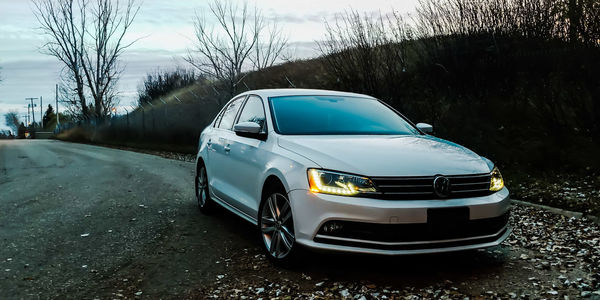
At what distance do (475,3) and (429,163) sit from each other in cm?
996

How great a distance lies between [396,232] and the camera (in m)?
4.11

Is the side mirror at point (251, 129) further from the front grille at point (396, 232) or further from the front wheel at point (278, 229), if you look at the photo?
the front grille at point (396, 232)

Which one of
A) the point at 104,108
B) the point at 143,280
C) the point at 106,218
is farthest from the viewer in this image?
the point at 104,108

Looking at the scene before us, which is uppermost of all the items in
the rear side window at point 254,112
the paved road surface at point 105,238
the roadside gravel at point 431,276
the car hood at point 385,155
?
the rear side window at point 254,112

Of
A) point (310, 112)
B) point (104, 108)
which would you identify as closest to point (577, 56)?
point (310, 112)

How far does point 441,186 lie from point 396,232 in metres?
0.52

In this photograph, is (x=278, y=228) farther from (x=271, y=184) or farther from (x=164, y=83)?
(x=164, y=83)

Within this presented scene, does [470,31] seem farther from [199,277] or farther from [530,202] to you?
[199,277]

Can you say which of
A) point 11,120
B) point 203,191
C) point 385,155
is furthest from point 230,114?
point 11,120

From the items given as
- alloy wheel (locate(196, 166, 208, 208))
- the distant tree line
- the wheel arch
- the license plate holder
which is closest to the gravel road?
alloy wheel (locate(196, 166, 208, 208))

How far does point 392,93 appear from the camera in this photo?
45.5 ft

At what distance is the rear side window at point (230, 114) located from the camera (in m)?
6.82

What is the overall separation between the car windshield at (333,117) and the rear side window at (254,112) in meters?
0.17

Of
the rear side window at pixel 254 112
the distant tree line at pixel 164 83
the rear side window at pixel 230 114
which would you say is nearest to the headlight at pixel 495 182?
the rear side window at pixel 254 112
